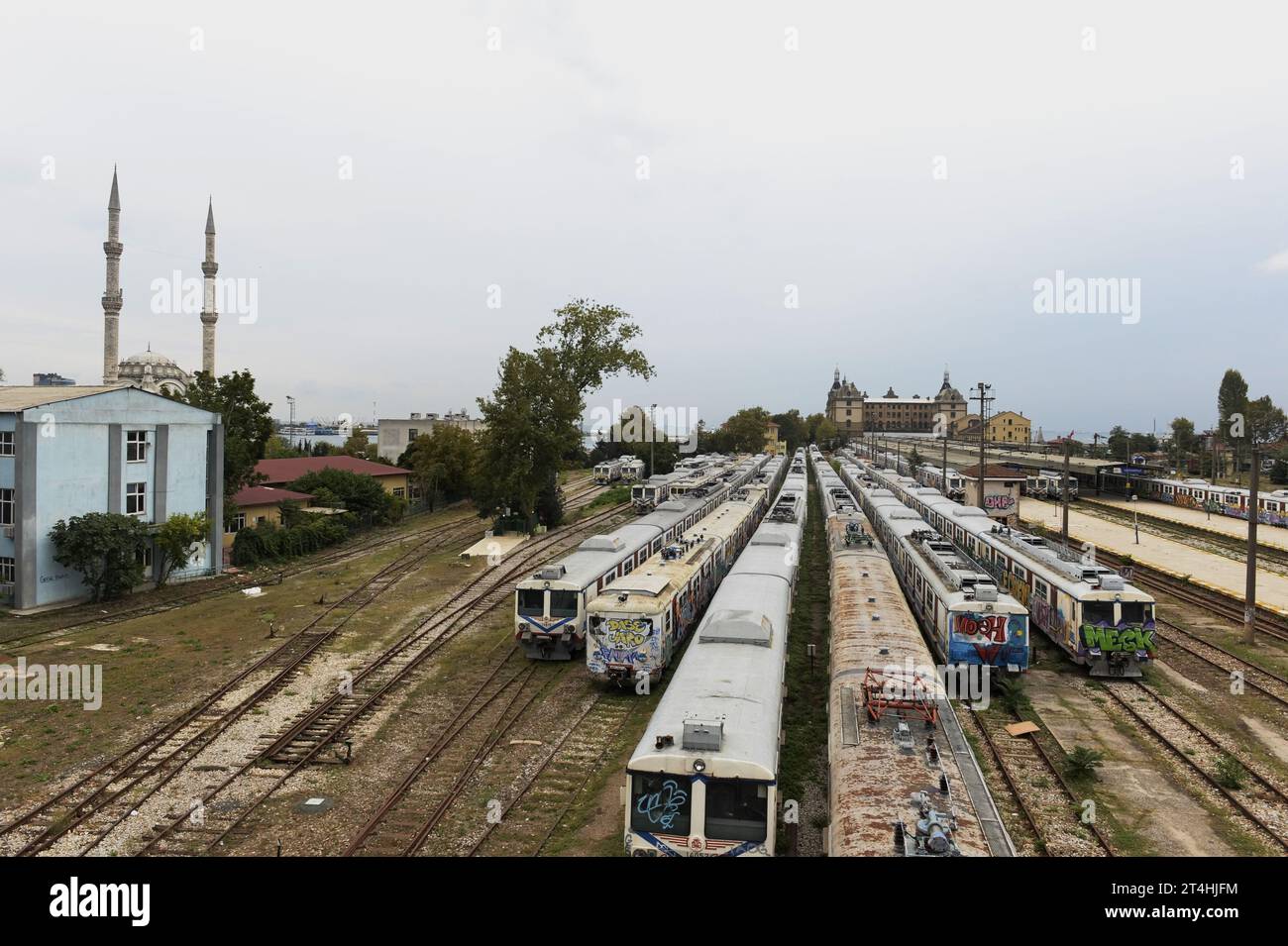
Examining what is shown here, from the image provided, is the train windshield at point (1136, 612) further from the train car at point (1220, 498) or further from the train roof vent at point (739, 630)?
the train car at point (1220, 498)

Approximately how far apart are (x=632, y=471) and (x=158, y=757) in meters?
64.1

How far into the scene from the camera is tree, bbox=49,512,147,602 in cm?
2858

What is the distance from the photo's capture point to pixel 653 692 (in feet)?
64.4

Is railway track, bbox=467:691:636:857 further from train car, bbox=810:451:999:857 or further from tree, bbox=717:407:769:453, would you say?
tree, bbox=717:407:769:453

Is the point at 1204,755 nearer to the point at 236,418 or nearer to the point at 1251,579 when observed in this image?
the point at 1251,579

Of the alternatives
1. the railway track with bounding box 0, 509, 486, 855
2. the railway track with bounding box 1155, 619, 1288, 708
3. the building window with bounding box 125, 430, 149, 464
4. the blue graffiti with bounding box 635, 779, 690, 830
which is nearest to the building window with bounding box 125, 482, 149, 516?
the building window with bounding box 125, 430, 149, 464

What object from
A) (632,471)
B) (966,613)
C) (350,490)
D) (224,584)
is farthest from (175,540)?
(632,471)

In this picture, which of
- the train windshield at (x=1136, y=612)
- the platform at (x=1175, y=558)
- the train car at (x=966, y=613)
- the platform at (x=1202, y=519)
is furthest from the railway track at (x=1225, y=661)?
the platform at (x=1202, y=519)

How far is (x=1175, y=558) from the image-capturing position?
4056 centimetres

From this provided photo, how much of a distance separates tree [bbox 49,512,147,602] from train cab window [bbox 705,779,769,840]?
2793 cm

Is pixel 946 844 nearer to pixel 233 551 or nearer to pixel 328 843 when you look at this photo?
pixel 328 843

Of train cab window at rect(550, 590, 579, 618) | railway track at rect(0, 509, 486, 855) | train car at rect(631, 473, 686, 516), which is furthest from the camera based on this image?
train car at rect(631, 473, 686, 516)

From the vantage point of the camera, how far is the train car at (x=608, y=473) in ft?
260

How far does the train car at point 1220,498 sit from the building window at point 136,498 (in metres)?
56.4
